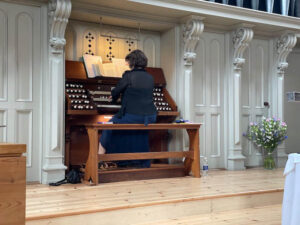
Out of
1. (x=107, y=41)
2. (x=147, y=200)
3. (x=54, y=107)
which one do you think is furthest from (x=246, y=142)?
(x=54, y=107)

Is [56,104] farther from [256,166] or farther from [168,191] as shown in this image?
[256,166]

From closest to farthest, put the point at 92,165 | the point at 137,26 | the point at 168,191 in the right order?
the point at 168,191 < the point at 92,165 < the point at 137,26

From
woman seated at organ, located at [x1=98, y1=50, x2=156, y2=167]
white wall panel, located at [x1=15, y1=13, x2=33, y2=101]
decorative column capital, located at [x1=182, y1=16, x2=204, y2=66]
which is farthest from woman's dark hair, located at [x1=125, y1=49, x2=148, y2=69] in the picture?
white wall panel, located at [x1=15, y1=13, x2=33, y2=101]

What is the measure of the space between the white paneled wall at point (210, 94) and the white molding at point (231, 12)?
1.85ft

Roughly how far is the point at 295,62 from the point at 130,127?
4007 mm

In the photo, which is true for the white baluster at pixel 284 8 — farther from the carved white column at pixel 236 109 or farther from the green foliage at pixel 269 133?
the green foliage at pixel 269 133

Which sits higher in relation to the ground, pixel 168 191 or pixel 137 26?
pixel 137 26

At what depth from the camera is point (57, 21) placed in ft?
14.8

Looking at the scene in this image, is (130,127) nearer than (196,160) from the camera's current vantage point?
Yes

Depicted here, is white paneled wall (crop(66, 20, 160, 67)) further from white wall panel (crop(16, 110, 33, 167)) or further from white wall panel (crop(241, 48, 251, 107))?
white wall panel (crop(241, 48, 251, 107))

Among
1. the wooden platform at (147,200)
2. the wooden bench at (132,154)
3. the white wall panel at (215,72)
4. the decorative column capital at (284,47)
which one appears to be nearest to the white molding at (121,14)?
the white wall panel at (215,72)

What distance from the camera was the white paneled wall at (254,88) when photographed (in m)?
6.22

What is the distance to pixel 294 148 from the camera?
277 inches

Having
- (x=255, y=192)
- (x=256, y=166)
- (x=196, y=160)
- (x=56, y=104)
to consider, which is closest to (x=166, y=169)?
(x=196, y=160)
